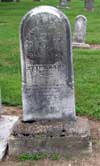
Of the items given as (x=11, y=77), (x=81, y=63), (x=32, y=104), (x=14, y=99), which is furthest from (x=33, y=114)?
(x=81, y=63)

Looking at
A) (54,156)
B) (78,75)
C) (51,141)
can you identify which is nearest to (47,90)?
(51,141)

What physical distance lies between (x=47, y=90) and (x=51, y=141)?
0.65 meters

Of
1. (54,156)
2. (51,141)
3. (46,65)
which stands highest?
(46,65)

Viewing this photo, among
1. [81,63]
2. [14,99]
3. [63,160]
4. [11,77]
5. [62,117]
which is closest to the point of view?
[63,160]

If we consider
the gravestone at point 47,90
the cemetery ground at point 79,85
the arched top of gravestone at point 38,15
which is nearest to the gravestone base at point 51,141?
the gravestone at point 47,90

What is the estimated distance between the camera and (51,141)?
6.37 m

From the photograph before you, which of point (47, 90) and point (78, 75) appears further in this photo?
point (78, 75)

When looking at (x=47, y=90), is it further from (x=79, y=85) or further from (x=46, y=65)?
(x=79, y=85)

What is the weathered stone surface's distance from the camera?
21.4 ft

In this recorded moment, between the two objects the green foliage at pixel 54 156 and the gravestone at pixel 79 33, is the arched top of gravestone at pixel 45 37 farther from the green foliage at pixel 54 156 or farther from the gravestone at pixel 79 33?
the gravestone at pixel 79 33

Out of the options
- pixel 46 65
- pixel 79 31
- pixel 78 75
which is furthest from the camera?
pixel 79 31

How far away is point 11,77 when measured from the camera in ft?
36.1

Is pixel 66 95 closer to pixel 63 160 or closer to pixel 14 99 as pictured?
pixel 63 160

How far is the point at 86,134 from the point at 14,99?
2954 millimetres
